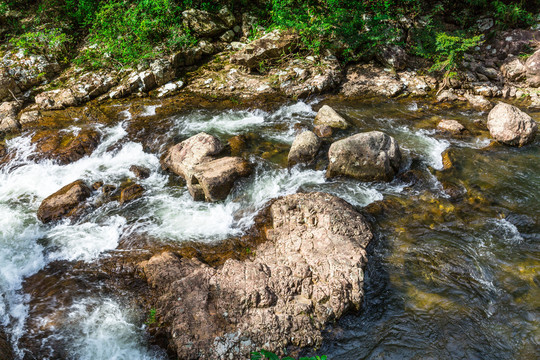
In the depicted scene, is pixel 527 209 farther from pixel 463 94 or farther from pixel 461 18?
pixel 461 18

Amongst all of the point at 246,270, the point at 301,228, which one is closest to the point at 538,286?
the point at 301,228

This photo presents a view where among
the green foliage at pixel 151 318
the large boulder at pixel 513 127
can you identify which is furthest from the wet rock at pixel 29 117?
the large boulder at pixel 513 127

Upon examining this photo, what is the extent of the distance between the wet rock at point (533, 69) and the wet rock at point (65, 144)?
1475 centimetres

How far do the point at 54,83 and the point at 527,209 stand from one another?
51.5 ft

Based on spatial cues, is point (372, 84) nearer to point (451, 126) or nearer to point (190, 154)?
point (451, 126)

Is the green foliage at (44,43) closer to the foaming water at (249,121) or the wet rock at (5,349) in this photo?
the foaming water at (249,121)

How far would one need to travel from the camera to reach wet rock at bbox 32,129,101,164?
8445 mm

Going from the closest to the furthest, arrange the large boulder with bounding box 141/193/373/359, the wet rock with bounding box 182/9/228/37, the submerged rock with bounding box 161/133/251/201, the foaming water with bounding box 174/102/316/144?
the large boulder with bounding box 141/193/373/359 < the submerged rock with bounding box 161/133/251/201 < the foaming water with bounding box 174/102/316/144 < the wet rock with bounding box 182/9/228/37

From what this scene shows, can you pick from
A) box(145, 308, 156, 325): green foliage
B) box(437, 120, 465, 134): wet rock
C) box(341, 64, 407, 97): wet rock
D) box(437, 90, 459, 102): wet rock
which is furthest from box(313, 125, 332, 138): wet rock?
box(145, 308, 156, 325): green foliage

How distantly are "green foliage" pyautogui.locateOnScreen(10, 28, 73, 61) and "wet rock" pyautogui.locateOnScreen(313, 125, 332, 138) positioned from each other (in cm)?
1131

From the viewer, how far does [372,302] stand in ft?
15.3

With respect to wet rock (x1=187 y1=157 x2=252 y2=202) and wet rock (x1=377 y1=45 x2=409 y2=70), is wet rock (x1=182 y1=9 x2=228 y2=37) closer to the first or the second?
wet rock (x1=377 y1=45 x2=409 y2=70)

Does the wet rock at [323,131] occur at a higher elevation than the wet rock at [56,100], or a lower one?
lower

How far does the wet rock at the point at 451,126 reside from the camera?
8.54 m
